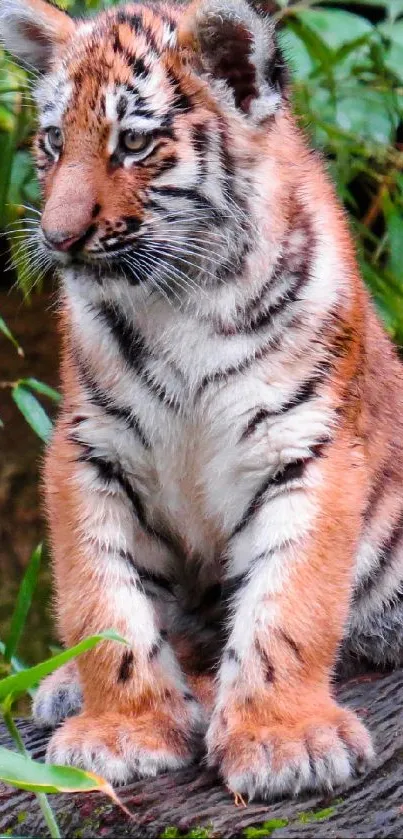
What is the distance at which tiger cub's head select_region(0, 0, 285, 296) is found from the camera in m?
2.81

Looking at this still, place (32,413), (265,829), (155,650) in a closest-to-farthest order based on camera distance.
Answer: (265,829)
(155,650)
(32,413)

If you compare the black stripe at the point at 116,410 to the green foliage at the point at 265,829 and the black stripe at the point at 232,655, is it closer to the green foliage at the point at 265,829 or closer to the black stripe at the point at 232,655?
the black stripe at the point at 232,655

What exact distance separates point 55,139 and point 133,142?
22 cm

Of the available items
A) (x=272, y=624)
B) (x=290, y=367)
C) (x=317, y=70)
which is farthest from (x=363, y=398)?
(x=317, y=70)

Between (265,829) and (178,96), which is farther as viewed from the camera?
(178,96)

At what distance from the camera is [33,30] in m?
3.23

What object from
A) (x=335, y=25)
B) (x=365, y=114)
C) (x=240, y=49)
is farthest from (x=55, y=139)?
(x=365, y=114)

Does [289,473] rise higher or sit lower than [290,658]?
higher

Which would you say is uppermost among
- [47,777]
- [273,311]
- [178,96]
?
[178,96]

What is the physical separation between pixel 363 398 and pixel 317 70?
1769 millimetres

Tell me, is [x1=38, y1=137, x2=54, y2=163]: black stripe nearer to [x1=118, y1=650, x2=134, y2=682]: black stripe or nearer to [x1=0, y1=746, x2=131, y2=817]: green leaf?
[x1=118, y1=650, x2=134, y2=682]: black stripe

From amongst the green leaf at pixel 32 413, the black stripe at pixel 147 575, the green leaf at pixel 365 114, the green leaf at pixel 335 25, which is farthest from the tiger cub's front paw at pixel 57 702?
the green leaf at pixel 335 25

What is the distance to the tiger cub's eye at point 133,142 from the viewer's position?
2.85 meters

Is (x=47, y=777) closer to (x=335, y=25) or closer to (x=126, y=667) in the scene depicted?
(x=126, y=667)
